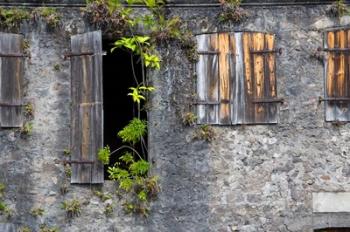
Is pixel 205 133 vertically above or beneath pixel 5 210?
above

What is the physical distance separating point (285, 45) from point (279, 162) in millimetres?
1758

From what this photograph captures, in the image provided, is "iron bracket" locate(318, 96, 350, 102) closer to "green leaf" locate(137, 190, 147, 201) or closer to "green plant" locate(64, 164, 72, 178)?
"green leaf" locate(137, 190, 147, 201)

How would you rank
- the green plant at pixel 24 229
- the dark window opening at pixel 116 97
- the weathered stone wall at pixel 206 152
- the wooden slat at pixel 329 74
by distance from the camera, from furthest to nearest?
the dark window opening at pixel 116 97 < the wooden slat at pixel 329 74 < the weathered stone wall at pixel 206 152 < the green plant at pixel 24 229

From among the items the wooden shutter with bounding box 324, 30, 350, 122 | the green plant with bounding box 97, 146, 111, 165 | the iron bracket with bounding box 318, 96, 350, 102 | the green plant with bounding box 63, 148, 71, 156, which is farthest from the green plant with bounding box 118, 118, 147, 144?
the wooden shutter with bounding box 324, 30, 350, 122

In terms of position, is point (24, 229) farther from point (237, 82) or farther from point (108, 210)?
point (237, 82)

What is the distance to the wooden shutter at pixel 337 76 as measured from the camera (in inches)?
390

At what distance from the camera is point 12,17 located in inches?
388

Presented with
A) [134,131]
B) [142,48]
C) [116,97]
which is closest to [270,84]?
[142,48]

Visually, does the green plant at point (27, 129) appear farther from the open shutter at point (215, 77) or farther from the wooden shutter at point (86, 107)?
the open shutter at point (215, 77)

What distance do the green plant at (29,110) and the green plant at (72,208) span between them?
1385 millimetres

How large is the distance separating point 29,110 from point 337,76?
4581 mm

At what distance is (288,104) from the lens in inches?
391

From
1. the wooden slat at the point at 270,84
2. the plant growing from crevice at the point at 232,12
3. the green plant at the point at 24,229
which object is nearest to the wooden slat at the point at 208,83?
the plant growing from crevice at the point at 232,12

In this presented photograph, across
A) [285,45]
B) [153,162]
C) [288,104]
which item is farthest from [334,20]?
[153,162]
